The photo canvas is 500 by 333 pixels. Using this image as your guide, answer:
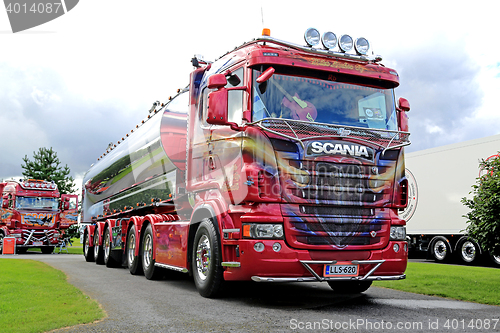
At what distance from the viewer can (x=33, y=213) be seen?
2495cm

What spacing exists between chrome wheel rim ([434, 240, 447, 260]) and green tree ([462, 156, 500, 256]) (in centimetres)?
874

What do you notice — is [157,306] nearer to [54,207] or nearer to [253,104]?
[253,104]

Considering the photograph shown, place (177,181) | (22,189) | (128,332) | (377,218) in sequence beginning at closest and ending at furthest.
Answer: (128,332)
(377,218)
(177,181)
(22,189)

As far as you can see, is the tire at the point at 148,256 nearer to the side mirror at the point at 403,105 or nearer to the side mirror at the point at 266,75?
the side mirror at the point at 266,75

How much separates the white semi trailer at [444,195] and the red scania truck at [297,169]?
932 centimetres

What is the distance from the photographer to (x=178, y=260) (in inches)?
331

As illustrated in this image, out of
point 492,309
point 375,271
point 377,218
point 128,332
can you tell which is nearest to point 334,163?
point 377,218

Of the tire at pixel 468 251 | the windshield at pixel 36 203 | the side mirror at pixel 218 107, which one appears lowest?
the tire at pixel 468 251

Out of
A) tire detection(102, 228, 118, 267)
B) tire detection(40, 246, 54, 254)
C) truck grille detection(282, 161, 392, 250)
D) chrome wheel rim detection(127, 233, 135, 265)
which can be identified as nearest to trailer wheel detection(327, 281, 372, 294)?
truck grille detection(282, 161, 392, 250)

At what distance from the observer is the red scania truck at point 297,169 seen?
6.46m

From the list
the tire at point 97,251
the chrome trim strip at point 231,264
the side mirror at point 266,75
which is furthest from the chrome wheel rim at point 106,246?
the side mirror at point 266,75

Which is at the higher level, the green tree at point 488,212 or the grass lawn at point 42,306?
the green tree at point 488,212

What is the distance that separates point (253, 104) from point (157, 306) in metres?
3.00

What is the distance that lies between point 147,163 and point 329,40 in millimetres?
5351
